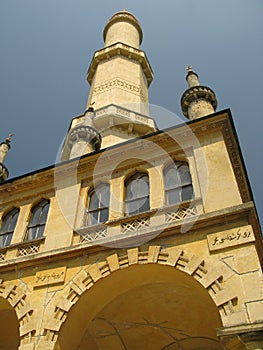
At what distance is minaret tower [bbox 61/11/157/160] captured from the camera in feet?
55.3

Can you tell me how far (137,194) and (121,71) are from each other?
16519 mm

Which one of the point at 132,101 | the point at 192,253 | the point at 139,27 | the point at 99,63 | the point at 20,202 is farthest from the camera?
the point at 139,27

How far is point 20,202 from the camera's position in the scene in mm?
13828

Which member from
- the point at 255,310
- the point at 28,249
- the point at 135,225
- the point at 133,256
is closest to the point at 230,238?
the point at 255,310

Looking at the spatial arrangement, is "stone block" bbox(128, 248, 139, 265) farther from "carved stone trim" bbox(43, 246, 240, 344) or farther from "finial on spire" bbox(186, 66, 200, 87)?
"finial on spire" bbox(186, 66, 200, 87)

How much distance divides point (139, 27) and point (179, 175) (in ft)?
83.9

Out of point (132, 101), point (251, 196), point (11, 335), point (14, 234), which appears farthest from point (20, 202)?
point (132, 101)

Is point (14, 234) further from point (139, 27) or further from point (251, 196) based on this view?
point (139, 27)

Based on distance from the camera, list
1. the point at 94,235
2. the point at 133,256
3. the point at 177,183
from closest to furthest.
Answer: the point at 133,256, the point at 94,235, the point at 177,183

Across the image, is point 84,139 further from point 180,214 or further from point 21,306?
point 21,306

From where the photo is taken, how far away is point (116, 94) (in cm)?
2448

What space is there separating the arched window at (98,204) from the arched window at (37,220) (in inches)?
66.3

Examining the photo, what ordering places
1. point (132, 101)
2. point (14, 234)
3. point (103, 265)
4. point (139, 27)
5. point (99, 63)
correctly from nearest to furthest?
point (103, 265)
point (14, 234)
point (132, 101)
point (99, 63)
point (139, 27)

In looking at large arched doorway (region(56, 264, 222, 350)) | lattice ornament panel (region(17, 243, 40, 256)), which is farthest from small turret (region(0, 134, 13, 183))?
large arched doorway (region(56, 264, 222, 350))
